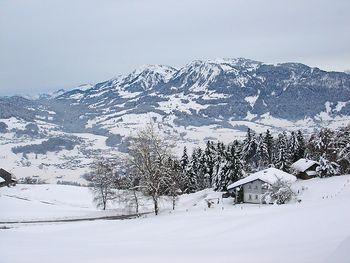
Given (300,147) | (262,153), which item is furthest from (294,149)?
(262,153)

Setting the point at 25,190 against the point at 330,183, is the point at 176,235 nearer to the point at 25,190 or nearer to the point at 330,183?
the point at 330,183

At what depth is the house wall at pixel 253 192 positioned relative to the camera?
64.6 m

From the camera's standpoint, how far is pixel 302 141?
A: 290ft

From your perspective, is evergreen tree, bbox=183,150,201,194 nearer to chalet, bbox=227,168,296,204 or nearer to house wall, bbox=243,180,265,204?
chalet, bbox=227,168,296,204

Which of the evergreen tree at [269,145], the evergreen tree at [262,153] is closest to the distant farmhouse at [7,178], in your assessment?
the evergreen tree at [262,153]

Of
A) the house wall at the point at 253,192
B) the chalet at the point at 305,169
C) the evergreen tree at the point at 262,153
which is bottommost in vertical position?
the house wall at the point at 253,192

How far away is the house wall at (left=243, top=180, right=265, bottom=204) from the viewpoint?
6456 cm

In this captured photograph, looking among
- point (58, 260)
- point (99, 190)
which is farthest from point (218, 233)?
point (99, 190)

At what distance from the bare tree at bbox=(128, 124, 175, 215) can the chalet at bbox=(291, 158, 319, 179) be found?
41512 mm

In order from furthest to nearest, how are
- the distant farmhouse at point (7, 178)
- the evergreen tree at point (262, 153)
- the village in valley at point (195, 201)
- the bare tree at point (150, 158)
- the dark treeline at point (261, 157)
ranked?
the distant farmhouse at point (7, 178), the evergreen tree at point (262, 153), the dark treeline at point (261, 157), the bare tree at point (150, 158), the village in valley at point (195, 201)

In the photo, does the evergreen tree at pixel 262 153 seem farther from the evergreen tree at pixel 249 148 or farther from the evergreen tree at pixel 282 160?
the evergreen tree at pixel 282 160

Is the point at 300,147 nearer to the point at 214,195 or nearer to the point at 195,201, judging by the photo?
the point at 214,195

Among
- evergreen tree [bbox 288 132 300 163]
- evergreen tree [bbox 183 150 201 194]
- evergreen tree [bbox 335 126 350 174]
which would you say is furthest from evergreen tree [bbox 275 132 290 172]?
evergreen tree [bbox 183 150 201 194]

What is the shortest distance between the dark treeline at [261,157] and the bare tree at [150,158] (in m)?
30.2
